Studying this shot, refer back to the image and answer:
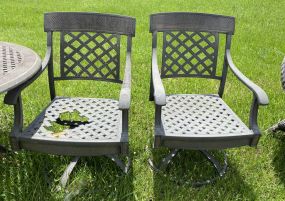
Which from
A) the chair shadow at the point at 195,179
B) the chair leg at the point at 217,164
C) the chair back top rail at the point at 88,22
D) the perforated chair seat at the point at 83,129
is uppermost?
the chair back top rail at the point at 88,22

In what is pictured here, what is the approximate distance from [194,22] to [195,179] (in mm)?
1278

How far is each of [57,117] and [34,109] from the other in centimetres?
121

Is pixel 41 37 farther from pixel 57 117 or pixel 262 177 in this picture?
pixel 262 177

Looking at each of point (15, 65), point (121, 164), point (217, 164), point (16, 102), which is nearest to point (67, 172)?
point (121, 164)

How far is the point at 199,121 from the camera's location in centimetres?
264

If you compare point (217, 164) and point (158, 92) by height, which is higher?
point (158, 92)

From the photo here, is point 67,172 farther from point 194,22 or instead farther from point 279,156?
point 279,156

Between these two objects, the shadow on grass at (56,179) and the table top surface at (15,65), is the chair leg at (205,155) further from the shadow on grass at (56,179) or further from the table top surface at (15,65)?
the table top surface at (15,65)

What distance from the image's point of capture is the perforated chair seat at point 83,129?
86.8 inches

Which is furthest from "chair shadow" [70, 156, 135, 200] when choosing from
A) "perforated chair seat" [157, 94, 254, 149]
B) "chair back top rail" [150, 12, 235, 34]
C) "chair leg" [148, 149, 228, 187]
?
"chair back top rail" [150, 12, 235, 34]

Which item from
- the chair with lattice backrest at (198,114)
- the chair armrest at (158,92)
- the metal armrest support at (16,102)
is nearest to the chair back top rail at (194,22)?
the chair with lattice backrest at (198,114)

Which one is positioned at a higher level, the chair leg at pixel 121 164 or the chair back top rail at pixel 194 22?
the chair back top rail at pixel 194 22

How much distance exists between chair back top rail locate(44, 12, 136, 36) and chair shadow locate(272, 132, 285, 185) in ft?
5.32

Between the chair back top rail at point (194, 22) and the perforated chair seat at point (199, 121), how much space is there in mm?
562
